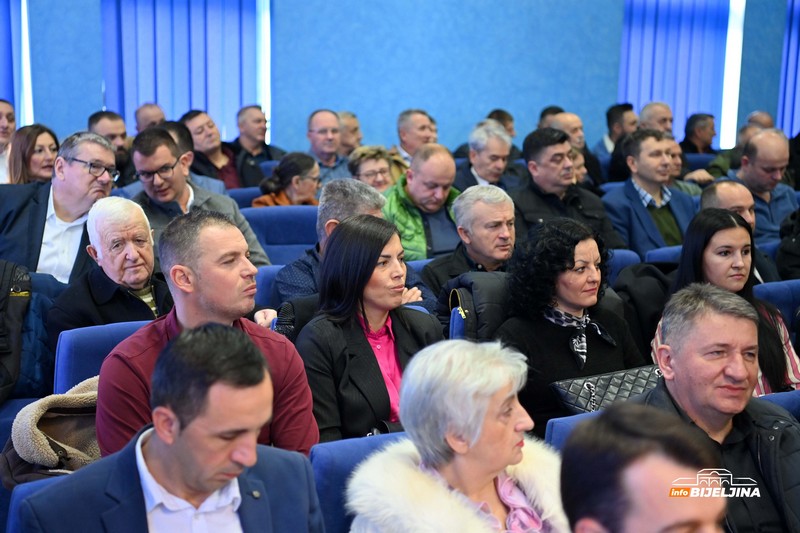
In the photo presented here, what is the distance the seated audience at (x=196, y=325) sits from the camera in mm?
2404

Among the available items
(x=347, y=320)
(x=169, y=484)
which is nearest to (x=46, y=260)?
(x=347, y=320)

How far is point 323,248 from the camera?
13.2 ft

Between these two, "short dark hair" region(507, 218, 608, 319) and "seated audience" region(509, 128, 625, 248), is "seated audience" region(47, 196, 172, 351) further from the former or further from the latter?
"seated audience" region(509, 128, 625, 248)

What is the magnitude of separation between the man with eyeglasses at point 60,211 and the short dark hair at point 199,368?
2.88 metres

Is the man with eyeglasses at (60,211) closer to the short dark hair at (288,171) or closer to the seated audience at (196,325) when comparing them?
the short dark hair at (288,171)

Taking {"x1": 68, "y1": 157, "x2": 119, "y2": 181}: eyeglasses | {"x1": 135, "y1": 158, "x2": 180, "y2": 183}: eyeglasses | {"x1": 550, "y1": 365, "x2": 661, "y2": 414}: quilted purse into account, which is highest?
{"x1": 68, "y1": 157, "x2": 119, "y2": 181}: eyeglasses

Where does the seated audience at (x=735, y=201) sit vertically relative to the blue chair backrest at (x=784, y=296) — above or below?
above

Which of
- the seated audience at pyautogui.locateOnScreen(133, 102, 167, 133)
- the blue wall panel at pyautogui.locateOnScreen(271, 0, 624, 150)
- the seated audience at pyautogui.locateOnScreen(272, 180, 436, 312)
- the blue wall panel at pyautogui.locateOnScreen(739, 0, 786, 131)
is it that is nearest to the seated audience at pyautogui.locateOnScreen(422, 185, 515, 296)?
the seated audience at pyautogui.locateOnScreen(272, 180, 436, 312)

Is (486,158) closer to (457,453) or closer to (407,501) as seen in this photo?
(457,453)

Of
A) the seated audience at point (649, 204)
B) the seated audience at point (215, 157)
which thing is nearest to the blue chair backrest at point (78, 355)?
the seated audience at point (649, 204)

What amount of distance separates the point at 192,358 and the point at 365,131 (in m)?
7.99

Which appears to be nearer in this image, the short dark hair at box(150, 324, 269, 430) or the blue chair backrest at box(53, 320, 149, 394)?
the short dark hair at box(150, 324, 269, 430)

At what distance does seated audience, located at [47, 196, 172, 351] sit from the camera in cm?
347

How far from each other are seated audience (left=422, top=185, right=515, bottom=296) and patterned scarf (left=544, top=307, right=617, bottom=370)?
3.44 ft
